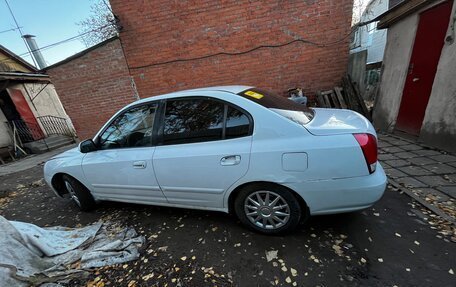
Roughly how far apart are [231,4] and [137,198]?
525 centimetres

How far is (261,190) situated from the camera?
208 centimetres

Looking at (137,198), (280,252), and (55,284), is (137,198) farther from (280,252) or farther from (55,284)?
(280,252)

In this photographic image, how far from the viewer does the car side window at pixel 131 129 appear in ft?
8.26

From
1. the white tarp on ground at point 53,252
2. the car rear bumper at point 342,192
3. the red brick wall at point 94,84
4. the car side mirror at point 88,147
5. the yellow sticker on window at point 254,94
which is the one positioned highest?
the red brick wall at point 94,84

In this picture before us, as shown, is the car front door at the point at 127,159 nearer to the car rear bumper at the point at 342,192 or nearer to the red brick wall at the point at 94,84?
the car rear bumper at the point at 342,192

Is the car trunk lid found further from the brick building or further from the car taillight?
the brick building

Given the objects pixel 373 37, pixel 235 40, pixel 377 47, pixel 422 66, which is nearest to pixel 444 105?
pixel 422 66

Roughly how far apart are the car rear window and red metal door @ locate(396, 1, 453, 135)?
11.2 ft

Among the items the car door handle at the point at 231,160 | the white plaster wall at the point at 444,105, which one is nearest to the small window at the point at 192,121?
the car door handle at the point at 231,160

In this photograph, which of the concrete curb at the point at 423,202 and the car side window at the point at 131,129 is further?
the car side window at the point at 131,129

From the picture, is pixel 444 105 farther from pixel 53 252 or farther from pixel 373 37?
pixel 373 37

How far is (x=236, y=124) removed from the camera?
208 centimetres

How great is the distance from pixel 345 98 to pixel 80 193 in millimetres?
6342

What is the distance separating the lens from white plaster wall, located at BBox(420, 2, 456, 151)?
3.46 m
